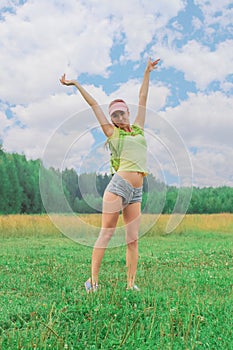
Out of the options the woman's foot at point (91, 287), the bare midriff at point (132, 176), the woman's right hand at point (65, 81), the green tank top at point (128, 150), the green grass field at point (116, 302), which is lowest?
the green grass field at point (116, 302)

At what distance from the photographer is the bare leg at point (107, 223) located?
468 cm

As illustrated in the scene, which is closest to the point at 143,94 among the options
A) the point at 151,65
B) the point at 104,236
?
the point at 151,65

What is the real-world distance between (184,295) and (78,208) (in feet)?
4.53

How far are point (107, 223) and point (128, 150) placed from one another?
0.72m

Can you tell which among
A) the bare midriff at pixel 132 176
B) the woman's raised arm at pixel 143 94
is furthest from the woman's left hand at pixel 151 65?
the bare midriff at pixel 132 176

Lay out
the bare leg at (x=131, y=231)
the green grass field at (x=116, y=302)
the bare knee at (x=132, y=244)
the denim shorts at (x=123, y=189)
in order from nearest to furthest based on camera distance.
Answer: the green grass field at (x=116, y=302) < the denim shorts at (x=123, y=189) < the bare leg at (x=131, y=231) < the bare knee at (x=132, y=244)

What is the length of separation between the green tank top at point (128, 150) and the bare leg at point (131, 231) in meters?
0.37

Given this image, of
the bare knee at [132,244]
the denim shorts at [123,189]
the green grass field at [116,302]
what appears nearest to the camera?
the green grass field at [116,302]

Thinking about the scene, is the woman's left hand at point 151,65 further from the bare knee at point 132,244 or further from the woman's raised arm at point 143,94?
the bare knee at point 132,244

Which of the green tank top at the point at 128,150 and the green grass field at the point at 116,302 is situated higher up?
the green tank top at the point at 128,150

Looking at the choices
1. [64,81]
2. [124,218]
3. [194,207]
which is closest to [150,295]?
[124,218]

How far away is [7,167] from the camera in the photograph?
26.5 metres

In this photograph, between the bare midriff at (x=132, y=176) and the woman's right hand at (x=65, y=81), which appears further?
the woman's right hand at (x=65, y=81)

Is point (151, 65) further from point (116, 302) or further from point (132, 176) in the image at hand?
point (116, 302)
